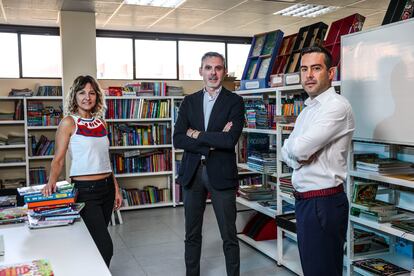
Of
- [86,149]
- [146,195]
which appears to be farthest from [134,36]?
[86,149]

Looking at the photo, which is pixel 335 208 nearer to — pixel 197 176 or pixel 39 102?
pixel 197 176

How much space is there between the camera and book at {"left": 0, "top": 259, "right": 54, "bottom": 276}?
1.48 m

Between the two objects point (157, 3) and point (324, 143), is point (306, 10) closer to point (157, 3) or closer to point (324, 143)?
point (157, 3)

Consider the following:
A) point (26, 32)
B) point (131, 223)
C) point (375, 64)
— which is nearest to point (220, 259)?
point (131, 223)

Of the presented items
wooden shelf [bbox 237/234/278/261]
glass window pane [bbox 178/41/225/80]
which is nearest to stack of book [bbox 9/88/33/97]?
glass window pane [bbox 178/41/225/80]

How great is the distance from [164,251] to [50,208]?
221 centimetres

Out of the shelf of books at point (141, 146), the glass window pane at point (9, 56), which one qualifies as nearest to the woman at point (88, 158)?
the shelf of books at point (141, 146)

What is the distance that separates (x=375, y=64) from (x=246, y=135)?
1.83m

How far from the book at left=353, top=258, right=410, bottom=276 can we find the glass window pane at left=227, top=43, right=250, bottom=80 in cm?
566

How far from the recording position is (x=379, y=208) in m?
2.75

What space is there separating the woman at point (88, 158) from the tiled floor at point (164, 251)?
1249 mm

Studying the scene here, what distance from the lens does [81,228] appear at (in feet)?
6.80

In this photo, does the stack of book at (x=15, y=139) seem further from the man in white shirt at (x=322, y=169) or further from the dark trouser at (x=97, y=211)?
the man in white shirt at (x=322, y=169)

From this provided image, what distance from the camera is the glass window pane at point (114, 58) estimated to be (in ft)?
23.6
